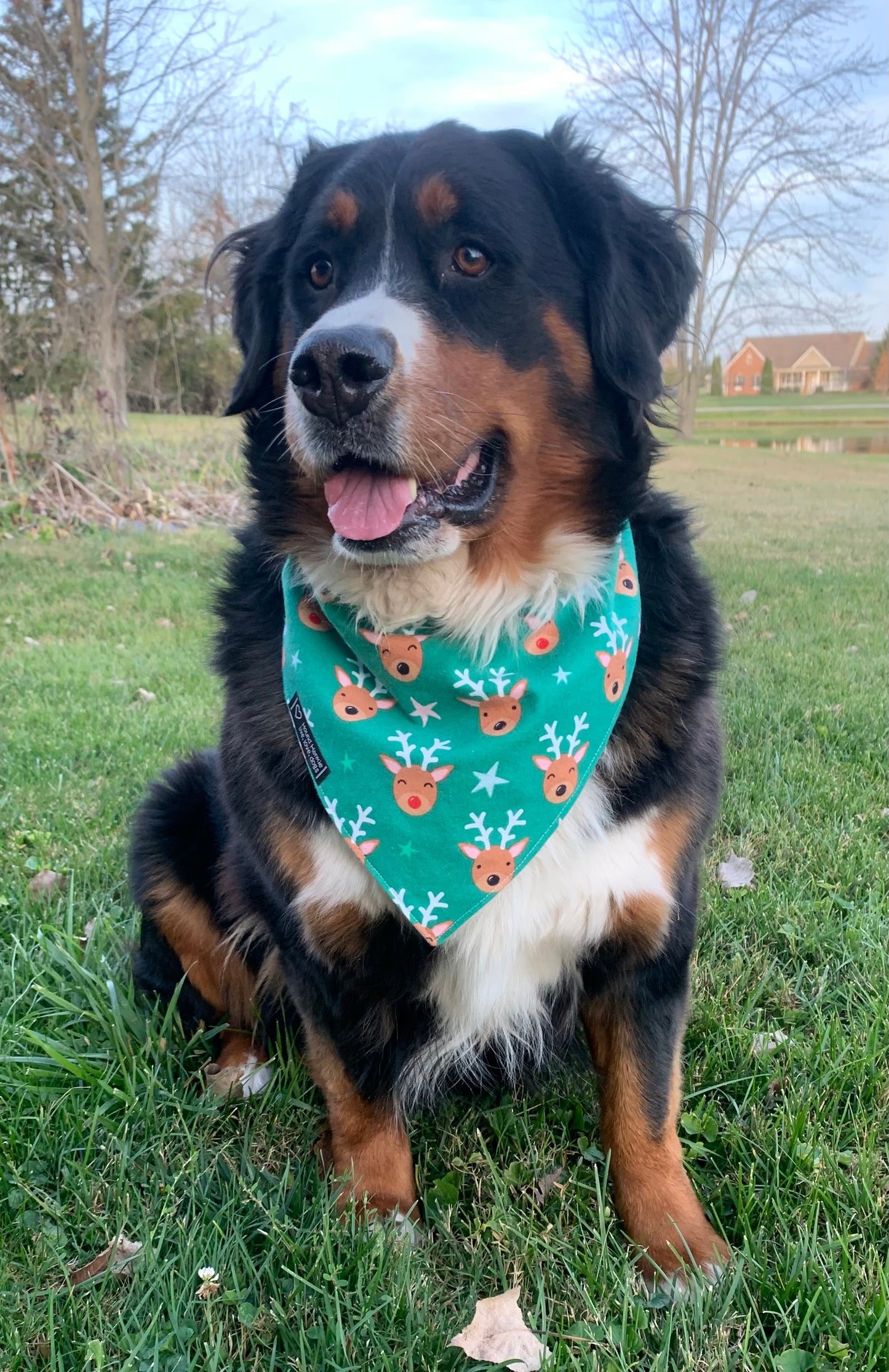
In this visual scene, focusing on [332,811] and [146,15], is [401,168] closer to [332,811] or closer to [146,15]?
[332,811]

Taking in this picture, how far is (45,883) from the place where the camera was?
123 inches

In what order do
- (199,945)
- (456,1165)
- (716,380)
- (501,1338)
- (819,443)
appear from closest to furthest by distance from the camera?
1. (501,1338)
2. (456,1165)
3. (199,945)
4. (819,443)
5. (716,380)

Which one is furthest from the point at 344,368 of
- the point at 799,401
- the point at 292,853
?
the point at 799,401

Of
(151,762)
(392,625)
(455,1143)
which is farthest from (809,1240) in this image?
(151,762)

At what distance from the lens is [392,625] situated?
7.00 ft

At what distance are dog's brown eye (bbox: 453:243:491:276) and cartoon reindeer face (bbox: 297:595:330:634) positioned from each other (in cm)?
77

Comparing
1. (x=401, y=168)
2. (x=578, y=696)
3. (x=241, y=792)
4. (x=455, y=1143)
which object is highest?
(x=401, y=168)

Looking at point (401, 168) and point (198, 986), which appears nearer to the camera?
point (401, 168)

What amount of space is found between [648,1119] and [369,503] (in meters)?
1.39

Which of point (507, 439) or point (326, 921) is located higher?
point (507, 439)

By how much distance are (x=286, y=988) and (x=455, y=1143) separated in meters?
0.53

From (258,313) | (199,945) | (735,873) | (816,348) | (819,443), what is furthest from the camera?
(816,348)

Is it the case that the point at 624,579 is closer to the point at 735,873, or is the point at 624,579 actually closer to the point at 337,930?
the point at 337,930

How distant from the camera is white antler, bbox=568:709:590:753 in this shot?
202 centimetres
